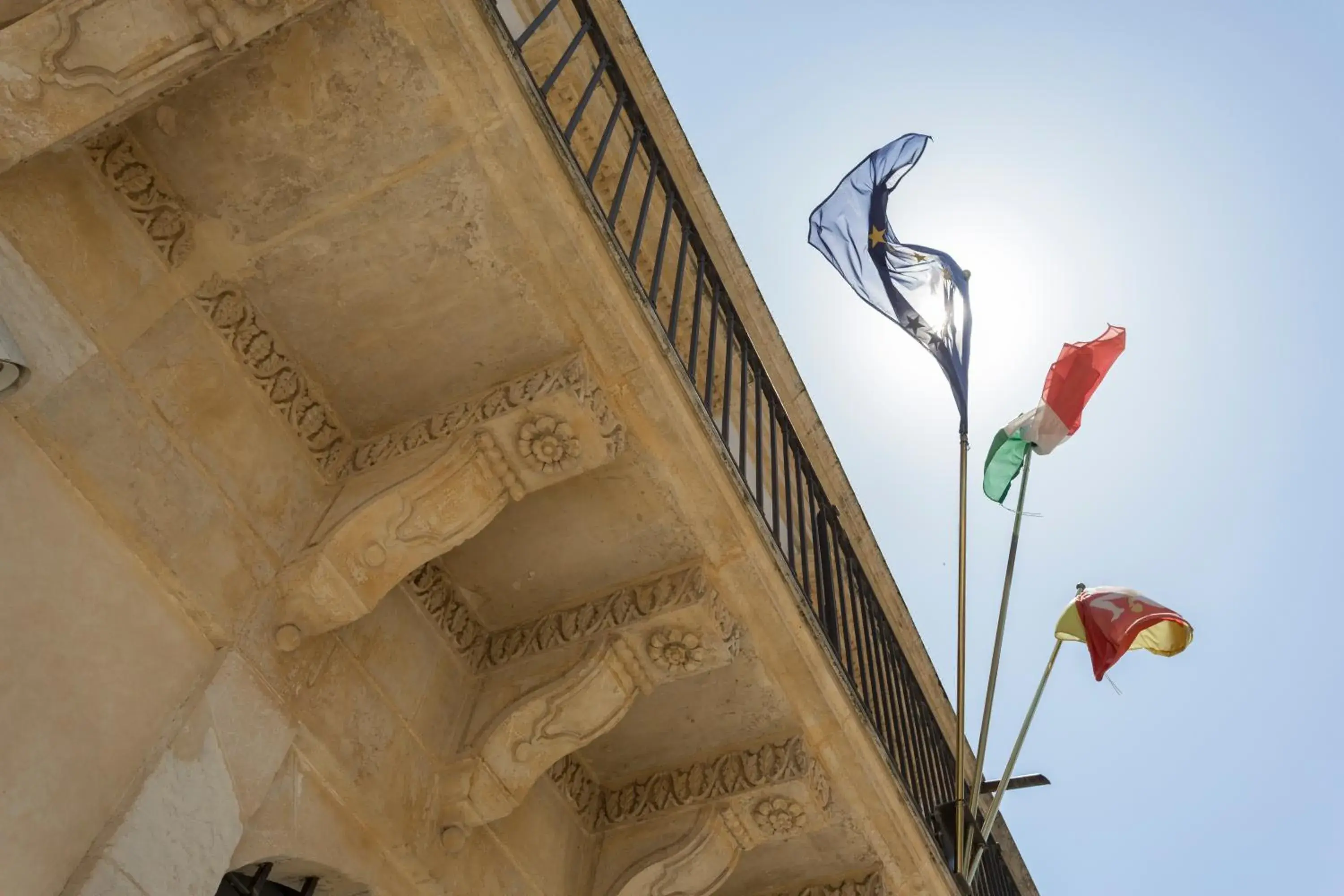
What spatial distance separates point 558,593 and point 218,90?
7.04ft

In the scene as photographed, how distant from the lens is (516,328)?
12.4ft

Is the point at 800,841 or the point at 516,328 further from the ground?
the point at 516,328

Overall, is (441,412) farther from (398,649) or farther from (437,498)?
(398,649)

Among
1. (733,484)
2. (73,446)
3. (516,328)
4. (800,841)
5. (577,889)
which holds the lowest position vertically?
(800,841)

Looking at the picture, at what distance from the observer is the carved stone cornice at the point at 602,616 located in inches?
159

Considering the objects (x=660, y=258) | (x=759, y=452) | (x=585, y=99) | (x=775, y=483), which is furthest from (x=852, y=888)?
(x=585, y=99)

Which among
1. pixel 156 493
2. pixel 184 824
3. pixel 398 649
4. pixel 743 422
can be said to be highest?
pixel 156 493

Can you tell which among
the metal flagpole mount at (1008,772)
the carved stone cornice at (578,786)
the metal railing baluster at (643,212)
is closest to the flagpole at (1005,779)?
the metal flagpole mount at (1008,772)

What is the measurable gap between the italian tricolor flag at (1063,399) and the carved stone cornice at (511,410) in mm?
3531

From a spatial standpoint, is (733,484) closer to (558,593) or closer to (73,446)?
(558,593)

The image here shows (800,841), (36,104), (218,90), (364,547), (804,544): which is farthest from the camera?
(804,544)

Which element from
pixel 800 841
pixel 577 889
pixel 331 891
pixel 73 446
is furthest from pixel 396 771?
pixel 800 841

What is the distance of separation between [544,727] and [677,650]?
55cm

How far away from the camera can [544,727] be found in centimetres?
404
